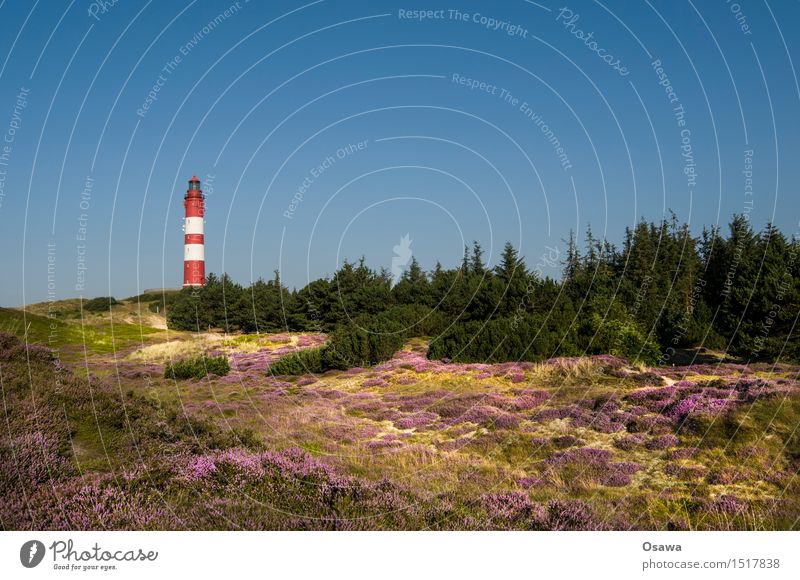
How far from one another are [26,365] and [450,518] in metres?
8.80

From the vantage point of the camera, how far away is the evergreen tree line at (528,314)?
20.7 metres

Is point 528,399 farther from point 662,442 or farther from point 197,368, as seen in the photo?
point 197,368

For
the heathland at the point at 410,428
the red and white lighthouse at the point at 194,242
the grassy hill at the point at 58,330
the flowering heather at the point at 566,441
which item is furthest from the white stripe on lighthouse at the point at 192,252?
the flowering heather at the point at 566,441

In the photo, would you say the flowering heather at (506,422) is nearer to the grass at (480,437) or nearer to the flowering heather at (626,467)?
the grass at (480,437)

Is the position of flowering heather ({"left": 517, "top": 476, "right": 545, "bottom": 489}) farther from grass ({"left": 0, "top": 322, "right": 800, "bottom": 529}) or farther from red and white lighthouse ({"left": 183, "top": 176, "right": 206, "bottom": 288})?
red and white lighthouse ({"left": 183, "top": 176, "right": 206, "bottom": 288})

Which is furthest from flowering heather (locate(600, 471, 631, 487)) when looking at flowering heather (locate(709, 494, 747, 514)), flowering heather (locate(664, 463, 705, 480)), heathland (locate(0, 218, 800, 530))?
flowering heather (locate(709, 494, 747, 514))

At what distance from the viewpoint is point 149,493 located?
6.88 meters

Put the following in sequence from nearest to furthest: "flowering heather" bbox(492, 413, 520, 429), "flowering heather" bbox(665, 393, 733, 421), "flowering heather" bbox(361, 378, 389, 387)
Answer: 1. "flowering heather" bbox(665, 393, 733, 421)
2. "flowering heather" bbox(492, 413, 520, 429)
3. "flowering heather" bbox(361, 378, 389, 387)

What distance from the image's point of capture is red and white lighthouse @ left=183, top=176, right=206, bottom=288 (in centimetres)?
5441

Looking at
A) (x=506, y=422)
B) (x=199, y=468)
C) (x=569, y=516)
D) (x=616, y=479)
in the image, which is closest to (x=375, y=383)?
(x=506, y=422)
